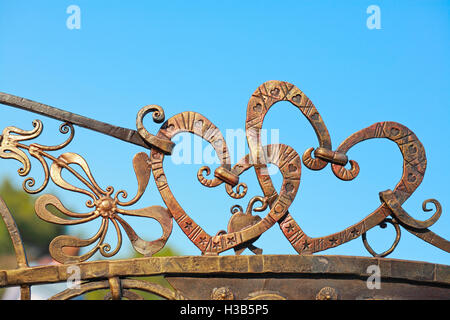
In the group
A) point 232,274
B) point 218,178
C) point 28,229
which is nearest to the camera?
point 232,274

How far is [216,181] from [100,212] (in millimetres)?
638

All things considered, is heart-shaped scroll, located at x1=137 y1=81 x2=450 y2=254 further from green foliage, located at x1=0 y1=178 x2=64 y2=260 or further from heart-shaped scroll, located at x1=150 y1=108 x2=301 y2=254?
green foliage, located at x1=0 y1=178 x2=64 y2=260

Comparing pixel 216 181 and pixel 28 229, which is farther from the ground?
pixel 28 229

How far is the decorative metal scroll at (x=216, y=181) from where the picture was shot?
3314 mm

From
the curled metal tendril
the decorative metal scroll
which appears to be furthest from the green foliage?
the curled metal tendril

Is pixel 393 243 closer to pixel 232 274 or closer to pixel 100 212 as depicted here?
pixel 232 274

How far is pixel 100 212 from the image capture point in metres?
3.35

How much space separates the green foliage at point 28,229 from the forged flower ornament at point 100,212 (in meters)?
11.9

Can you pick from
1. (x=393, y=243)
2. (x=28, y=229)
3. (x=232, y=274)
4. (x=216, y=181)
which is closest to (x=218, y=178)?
(x=216, y=181)

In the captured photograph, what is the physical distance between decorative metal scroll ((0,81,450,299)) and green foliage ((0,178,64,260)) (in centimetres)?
1190

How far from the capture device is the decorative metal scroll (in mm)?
3314

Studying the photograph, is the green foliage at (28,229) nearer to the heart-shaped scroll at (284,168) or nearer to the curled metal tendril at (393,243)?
the heart-shaped scroll at (284,168)

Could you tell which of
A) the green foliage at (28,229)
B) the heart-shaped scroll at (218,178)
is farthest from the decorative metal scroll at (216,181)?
the green foliage at (28,229)
